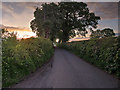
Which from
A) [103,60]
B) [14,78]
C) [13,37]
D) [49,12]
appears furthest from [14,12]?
[49,12]

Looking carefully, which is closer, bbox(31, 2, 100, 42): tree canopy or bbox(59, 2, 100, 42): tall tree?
bbox(31, 2, 100, 42): tree canopy

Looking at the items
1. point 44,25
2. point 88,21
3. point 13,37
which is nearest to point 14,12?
point 13,37

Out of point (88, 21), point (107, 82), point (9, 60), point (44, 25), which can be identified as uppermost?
point (88, 21)

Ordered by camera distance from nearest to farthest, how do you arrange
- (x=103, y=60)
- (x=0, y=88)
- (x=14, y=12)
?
(x=0, y=88) → (x=103, y=60) → (x=14, y=12)

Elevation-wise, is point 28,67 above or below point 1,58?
below

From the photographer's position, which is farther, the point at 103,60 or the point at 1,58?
the point at 103,60

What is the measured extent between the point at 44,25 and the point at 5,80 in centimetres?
2244

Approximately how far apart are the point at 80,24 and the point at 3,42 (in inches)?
1182

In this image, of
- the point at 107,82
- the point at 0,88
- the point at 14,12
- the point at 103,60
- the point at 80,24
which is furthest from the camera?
the point at 80,24

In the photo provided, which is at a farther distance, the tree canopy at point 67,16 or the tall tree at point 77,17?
the tall tree at point 77,17

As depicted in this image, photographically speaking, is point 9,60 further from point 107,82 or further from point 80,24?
point 80,24

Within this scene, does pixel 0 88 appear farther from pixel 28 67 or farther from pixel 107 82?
pixel 107 82

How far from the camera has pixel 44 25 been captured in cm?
2494

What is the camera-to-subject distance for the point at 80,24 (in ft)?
104
